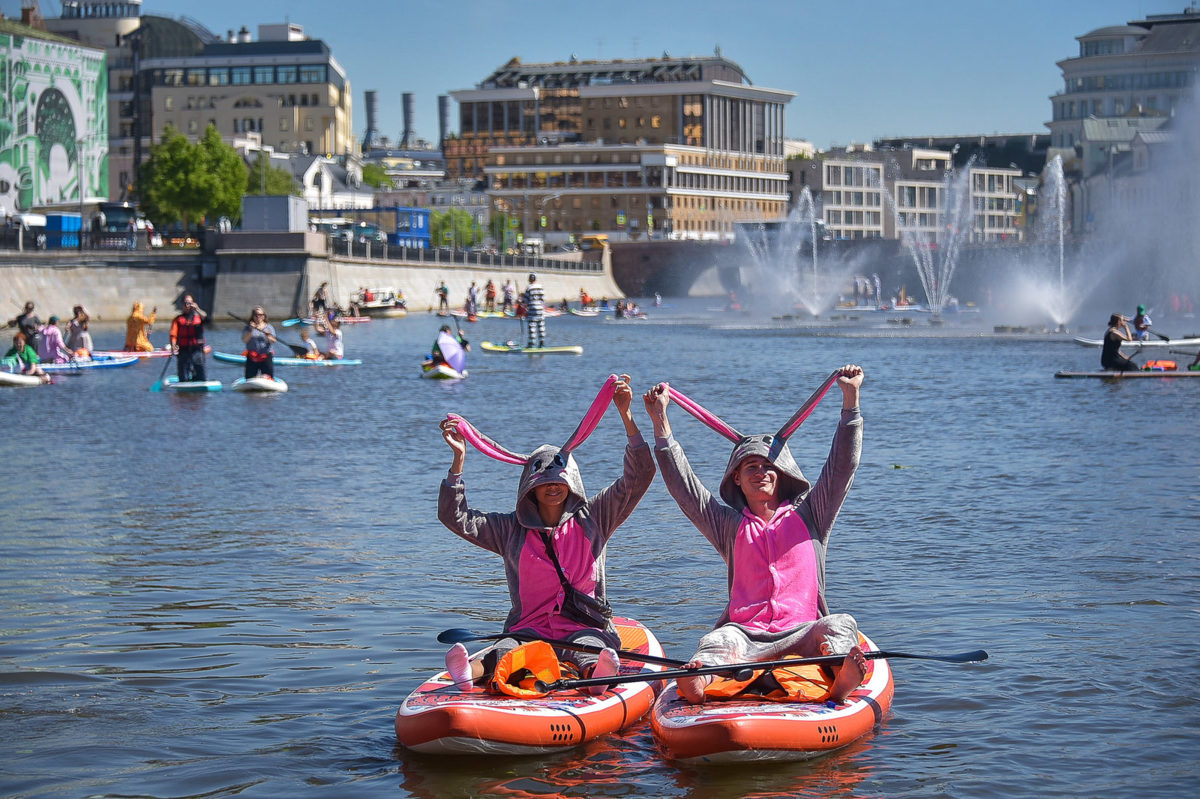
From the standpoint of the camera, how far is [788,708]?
9070mm

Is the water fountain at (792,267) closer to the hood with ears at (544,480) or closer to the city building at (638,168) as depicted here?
the city building at (638,168)

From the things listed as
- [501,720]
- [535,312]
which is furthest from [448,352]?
[501,720]

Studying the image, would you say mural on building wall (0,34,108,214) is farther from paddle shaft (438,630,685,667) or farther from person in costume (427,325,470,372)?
paddle shaft (438,630,685,667)

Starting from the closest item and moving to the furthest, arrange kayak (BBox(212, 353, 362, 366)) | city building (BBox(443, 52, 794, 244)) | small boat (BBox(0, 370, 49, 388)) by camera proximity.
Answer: small boat (BBox(0, 370, 49, 388)) < kayak (BBox(212, 353, 362, 366)) < city building (BBox(443, 52, 794, 244))

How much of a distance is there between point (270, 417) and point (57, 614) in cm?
1712

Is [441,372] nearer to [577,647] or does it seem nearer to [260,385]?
[260,385]

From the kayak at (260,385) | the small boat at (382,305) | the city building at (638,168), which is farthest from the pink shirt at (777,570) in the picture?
the city building at (638,168)

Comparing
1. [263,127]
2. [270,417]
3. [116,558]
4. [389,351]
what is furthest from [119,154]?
[116,558]

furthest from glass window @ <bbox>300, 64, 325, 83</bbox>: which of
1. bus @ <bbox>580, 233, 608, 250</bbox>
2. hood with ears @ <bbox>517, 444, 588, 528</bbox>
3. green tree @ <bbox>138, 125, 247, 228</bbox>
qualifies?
hood with ears @ <bbox>517, 444, 588, 528</bbox>

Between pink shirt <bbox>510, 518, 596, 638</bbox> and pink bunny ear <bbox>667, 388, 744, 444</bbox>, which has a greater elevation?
pink bunny ear <bbox>667, 388, 744, 444</bbox>

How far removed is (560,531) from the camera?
9883 millimetres

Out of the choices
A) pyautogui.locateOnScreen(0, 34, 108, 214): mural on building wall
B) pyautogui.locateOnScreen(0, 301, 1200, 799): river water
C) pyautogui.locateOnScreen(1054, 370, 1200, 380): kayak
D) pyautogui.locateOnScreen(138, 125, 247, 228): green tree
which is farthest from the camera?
pyautogui.locateOnScreen(138, 125, 247, 228): green tree

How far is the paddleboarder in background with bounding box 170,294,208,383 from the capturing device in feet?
113

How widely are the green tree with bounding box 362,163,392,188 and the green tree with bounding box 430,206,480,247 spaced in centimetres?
2633
